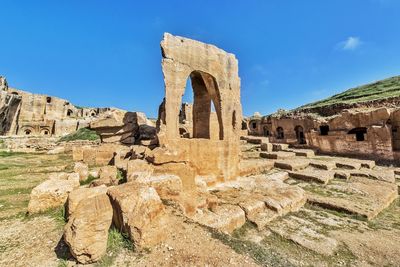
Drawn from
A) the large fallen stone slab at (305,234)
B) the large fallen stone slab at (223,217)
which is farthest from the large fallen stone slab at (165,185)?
the large fallen stone slab at (305,234)

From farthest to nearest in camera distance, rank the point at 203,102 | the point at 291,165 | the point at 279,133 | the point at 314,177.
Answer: the point at 279,133
the point at 291,165
the point at 203,102
the point at 314,177

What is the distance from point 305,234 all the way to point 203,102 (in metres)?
5.37

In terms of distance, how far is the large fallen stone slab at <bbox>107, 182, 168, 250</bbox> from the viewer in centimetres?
213

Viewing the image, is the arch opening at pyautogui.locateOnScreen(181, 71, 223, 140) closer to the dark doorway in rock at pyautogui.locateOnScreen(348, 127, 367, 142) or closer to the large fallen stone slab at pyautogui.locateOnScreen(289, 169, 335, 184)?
the large fallen stone slab at pyautogui.locateOnScreen(289, 169, 335, 184)

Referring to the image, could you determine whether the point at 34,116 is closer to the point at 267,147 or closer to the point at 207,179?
the point at 267,147

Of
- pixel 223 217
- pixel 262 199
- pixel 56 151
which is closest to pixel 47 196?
pixel 223 217

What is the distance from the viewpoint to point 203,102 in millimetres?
7680

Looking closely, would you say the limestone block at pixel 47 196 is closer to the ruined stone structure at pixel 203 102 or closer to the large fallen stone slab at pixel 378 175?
the ruined stone structure at pixel 203 102

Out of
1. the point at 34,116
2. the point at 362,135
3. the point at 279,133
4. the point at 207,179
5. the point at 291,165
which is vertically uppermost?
the point at 34,116

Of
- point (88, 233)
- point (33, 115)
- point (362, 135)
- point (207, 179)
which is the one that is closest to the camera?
point (88, 233)

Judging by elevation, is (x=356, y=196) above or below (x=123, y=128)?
below

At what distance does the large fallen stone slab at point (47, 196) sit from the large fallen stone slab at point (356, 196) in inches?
213

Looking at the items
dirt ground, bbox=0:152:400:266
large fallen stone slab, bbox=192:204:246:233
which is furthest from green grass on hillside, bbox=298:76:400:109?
large fallen stone slab, bbox=192:204:246:233

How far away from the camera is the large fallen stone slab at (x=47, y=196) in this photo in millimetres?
3180
